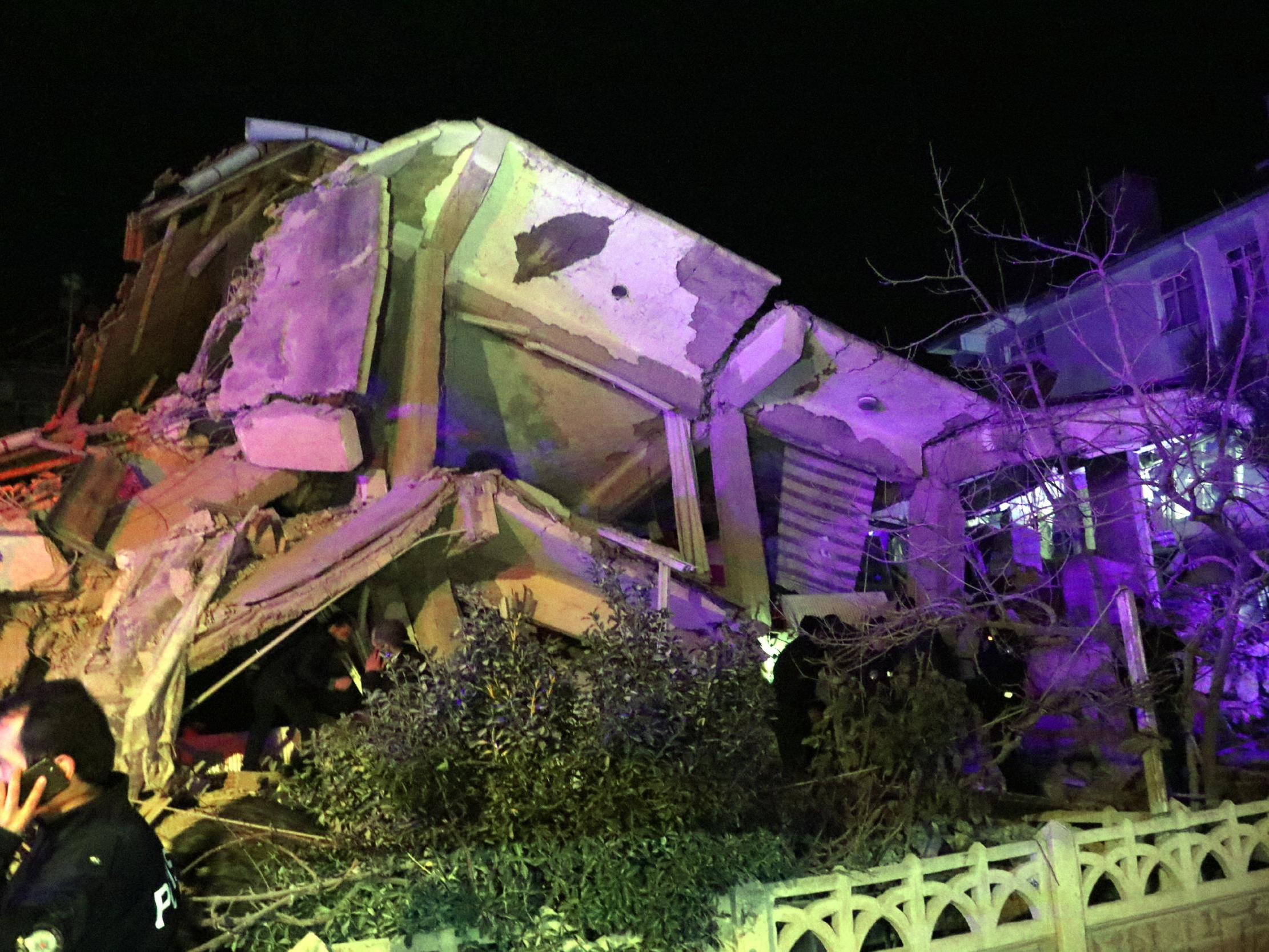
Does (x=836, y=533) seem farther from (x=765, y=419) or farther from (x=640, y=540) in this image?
(x=640, y=540)

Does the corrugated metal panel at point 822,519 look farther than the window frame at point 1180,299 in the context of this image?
No

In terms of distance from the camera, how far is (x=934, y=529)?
1087 cm

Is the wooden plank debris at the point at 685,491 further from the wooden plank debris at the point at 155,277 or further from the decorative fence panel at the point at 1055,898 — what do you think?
the wooden plank debris at the point at 155,277

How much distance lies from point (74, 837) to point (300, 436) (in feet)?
17.9

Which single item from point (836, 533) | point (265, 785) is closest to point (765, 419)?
point (836, 533)

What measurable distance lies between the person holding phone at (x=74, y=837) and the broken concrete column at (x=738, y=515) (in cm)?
697

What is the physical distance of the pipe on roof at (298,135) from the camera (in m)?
10.0

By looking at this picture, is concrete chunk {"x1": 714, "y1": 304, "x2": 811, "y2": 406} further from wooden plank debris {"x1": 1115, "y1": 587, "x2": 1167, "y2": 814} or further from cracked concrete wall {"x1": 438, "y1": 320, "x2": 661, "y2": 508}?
wooden plank debris {"x1": 1115, "y1": 587, "x2": 1167, "y2": 814}

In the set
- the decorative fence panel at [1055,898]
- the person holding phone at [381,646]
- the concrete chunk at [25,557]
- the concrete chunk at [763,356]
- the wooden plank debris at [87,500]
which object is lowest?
the decorative fence panel at [1055,898]

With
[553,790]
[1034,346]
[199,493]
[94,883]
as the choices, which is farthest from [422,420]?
[1034,346]

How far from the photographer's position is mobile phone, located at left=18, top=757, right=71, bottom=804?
3215mm

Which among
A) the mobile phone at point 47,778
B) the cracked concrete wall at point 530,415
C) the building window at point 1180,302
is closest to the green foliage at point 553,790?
the mobile phone at point 47,778

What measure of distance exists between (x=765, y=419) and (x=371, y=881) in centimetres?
774

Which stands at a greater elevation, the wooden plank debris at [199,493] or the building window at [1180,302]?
the building window at [1180,302]
